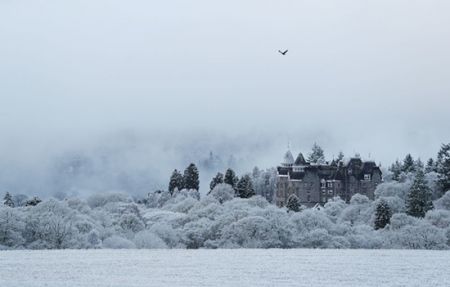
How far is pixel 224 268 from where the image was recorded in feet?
230

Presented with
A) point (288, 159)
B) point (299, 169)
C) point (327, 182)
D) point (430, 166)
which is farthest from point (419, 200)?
point (288, 159)

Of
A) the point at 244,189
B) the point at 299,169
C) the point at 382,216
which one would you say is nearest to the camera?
the point at 382,216

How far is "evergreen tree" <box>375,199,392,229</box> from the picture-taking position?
111000 mm

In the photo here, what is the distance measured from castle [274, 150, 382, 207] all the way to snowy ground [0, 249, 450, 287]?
71892mm

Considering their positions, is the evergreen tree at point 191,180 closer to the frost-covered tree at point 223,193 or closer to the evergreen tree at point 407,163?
the frost-covered tree at point 223,193

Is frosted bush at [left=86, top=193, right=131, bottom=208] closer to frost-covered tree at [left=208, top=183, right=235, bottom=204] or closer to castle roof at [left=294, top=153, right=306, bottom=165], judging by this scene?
frost-covered tree at [left=208, top=183, right=235, bottom=204]

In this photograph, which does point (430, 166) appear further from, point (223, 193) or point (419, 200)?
point (419, 200)

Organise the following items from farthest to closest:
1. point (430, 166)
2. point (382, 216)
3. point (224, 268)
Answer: point (430, 166) → point (382, 216) → point (224, 268)

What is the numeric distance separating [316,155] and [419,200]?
7996cm

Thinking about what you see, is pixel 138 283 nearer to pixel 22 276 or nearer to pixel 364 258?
pixel 22 276

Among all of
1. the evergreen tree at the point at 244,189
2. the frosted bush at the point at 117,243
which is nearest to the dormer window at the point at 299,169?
the evergreen tree at the point at 244,189

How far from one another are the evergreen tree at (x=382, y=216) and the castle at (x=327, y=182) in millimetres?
48436

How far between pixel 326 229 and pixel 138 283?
52637 mm

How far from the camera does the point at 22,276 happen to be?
6081cm
